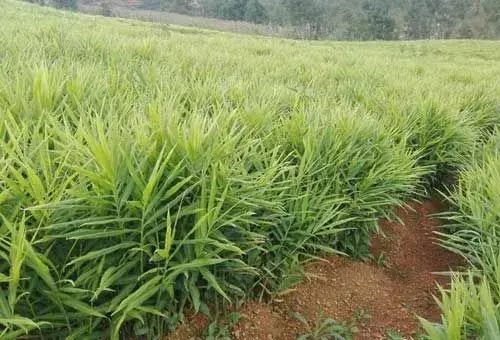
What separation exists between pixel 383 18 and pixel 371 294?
52.2 m

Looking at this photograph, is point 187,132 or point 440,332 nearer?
Result: point 440,332

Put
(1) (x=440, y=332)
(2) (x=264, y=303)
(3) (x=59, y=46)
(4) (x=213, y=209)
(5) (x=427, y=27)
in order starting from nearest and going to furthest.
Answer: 1. (1) (x=440, y=332)
2. (4) (x=213, y=209)
3. (2) (x=264, y=303)
4. (3) (x=59, y=46)
5. (5) (x=427, y=27)

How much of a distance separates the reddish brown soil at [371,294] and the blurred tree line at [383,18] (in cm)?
5067

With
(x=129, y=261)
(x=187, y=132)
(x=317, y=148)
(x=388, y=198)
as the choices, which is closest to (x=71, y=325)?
(x=129, y=261)

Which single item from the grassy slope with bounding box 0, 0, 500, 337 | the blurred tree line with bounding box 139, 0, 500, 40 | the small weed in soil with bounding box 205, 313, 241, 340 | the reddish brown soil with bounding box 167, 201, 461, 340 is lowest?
the reddish brown soil with bounding box 167, 201, 461, 340

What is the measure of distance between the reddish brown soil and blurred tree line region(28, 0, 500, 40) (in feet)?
166

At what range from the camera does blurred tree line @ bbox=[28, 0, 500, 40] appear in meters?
48.6

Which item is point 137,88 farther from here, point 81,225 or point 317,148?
point 81,225

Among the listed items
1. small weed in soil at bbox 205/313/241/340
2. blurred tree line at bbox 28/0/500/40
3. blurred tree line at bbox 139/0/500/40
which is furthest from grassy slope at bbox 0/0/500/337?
blurred tree line at bbox 139/0/500/40

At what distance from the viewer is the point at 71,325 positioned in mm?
1271

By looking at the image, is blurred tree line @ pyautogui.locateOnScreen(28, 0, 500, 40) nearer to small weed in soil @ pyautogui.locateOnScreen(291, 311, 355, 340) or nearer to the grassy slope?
the grassy slope

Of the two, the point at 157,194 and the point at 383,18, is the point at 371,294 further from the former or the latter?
the point at 383,18

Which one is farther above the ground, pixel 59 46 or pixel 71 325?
pixel 59 46

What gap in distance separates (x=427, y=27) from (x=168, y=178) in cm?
6161
